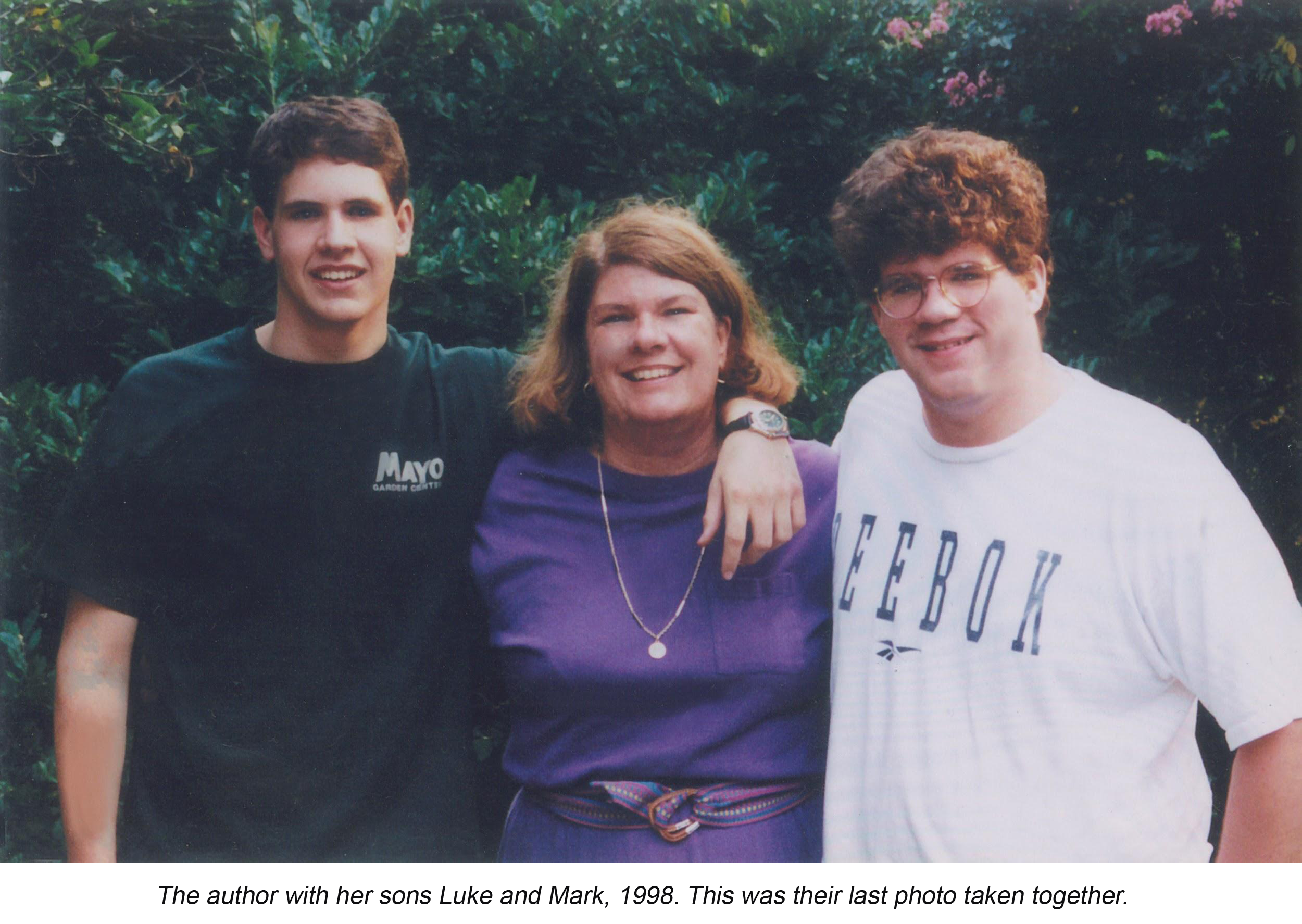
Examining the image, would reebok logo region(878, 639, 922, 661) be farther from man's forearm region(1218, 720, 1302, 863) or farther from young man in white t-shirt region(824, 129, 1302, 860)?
man's forearm region(1218, 720, 1302, 863)

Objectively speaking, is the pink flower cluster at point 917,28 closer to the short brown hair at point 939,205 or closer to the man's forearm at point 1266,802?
the short brown hair at point 939,205

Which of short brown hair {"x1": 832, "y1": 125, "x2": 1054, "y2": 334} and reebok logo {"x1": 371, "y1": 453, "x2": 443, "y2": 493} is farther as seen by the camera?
reebok logo {"x1": 371, "y1": 453, "x2": 443, "y2": 493}

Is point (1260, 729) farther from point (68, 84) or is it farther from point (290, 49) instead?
point (68, 84)

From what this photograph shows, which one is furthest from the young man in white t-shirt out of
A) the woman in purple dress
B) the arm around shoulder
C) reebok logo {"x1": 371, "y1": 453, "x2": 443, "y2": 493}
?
the arm around shoulder

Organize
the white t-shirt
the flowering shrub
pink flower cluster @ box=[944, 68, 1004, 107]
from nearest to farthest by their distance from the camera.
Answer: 1. the white t-shirt
2. the flowering shrub
3. pink flower cluster @ box=[944, 68, 1004, 107]

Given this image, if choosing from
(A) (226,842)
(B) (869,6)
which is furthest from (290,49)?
(A) (226,842)

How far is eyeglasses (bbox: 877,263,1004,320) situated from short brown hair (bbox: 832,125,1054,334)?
5 cm

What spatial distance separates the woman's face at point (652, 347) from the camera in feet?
8.17

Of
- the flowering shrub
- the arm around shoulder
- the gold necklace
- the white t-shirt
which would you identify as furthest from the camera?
the flowering shrub

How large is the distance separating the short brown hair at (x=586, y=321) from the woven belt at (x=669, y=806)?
2.73 feet

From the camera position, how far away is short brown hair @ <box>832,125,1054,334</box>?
229 centimetres

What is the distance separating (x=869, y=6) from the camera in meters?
2.94

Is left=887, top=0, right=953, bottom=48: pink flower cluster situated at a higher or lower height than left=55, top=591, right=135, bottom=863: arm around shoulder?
higher

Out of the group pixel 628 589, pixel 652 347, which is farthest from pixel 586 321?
pixel 628 589
